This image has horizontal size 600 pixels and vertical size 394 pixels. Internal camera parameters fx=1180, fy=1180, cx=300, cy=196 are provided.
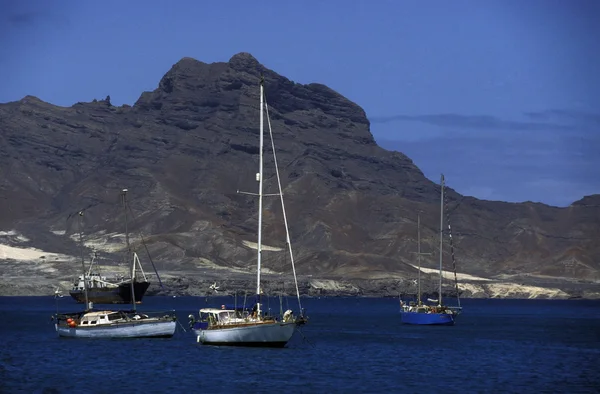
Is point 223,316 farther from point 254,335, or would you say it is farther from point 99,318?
point 99,318

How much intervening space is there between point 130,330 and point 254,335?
20623mm

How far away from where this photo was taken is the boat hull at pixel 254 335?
291 feet

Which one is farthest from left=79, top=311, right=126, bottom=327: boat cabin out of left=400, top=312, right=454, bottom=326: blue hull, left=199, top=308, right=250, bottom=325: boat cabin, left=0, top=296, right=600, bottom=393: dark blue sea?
left=400, top=312, right=454, bottom=326: blue hull

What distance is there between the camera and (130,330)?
105688 millimetres

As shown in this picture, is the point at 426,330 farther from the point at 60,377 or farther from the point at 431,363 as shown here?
the point at 60,377

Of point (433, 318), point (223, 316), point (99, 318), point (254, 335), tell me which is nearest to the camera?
point (254, 335)

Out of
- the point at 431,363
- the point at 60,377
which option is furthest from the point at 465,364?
the point at 60,377

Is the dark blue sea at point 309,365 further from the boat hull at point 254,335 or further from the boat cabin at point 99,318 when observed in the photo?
the boat cabin at point 99,318

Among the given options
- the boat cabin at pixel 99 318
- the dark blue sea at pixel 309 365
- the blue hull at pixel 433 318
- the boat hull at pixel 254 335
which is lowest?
the dark blue sea at pixel 309 365

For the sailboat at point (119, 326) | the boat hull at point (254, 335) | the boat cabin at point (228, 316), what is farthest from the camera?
the sailboat at point (119, 326)

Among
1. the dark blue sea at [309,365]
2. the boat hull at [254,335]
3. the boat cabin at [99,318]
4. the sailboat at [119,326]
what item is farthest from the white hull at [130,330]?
the boat hull at [254,335]

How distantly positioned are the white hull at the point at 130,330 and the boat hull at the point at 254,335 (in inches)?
660

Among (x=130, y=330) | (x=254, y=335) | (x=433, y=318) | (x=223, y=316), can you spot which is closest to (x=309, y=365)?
(x=254, y=335)

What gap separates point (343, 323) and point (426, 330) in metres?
25.8
